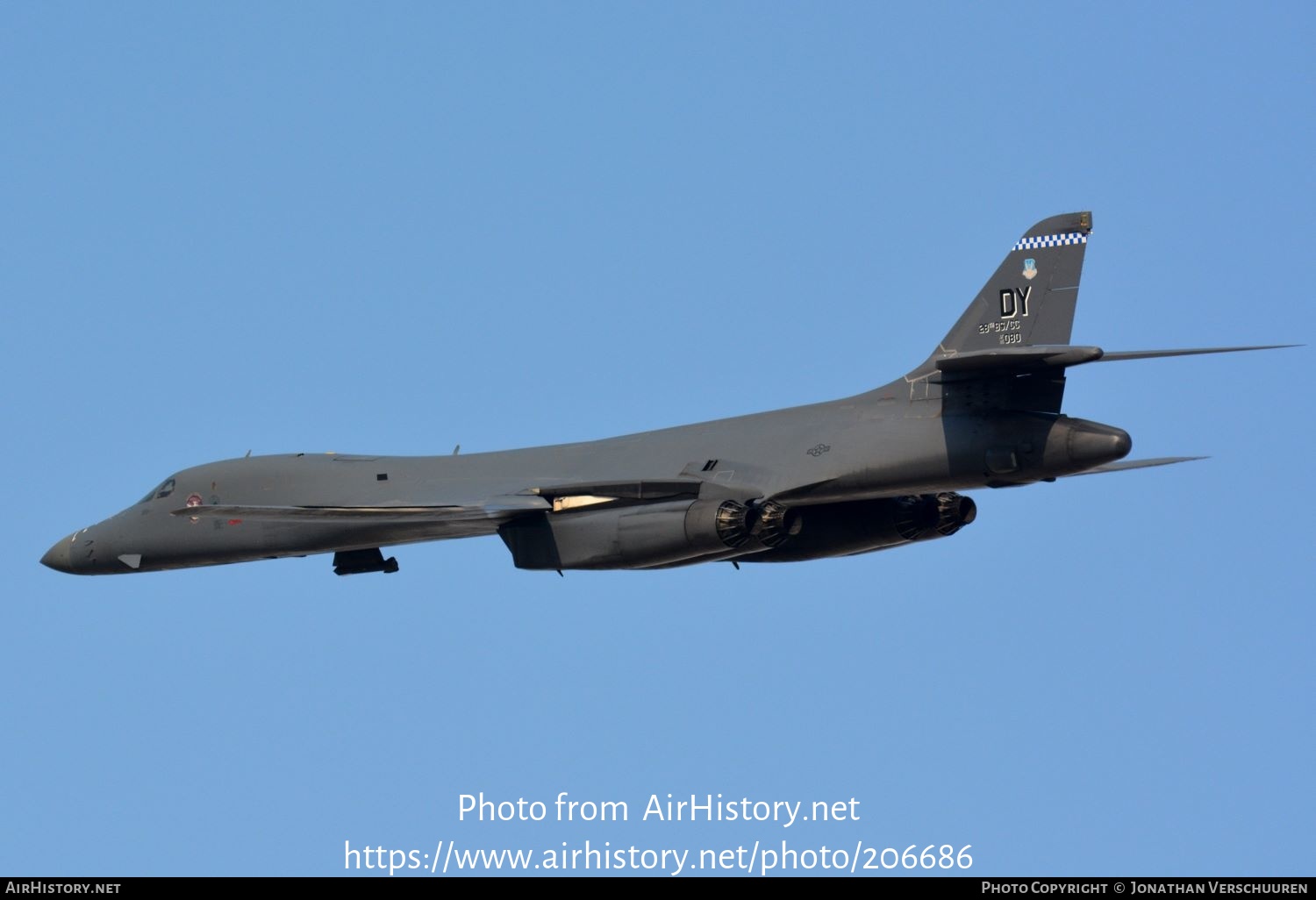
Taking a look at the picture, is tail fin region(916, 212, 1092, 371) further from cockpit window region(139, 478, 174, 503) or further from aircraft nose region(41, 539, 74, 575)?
aircraft nose region(41, 539, 74, 575)

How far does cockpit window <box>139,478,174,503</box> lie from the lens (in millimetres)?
34594

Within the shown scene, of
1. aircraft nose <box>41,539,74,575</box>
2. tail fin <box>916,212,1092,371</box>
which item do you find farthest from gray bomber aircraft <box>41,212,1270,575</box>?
aircraft nose <box>41,539,74,575</box>

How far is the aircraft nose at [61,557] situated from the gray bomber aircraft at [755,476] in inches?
54.3

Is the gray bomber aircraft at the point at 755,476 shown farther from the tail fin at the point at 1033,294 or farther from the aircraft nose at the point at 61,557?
the aircraft nose at the point at 61,557

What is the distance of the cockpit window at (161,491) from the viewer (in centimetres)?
3459

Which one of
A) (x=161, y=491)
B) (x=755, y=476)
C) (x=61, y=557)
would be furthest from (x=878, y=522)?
(x=61, y=557)

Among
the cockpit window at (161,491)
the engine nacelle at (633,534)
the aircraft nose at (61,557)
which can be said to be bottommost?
the engine nacelle at (633,534)

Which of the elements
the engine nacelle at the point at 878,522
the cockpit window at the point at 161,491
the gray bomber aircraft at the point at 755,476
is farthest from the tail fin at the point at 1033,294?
the cockpit window at the point at 161,491

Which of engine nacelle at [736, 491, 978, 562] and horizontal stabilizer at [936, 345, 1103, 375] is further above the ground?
engine nacelle at [736, 491, 978, 562]

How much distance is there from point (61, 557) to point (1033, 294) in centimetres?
1579

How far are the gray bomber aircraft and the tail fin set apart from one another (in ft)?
0.07

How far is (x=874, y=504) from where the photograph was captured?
30422mm

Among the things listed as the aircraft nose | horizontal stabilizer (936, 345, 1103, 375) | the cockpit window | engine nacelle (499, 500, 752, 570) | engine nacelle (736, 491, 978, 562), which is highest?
the cockpit window
